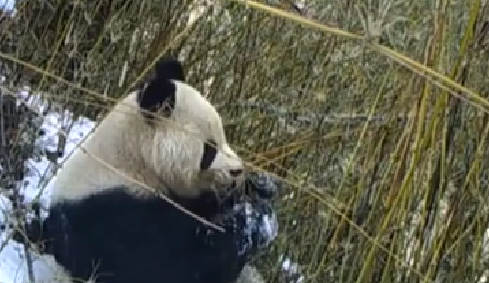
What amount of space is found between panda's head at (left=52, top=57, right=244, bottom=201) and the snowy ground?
0.69 feet

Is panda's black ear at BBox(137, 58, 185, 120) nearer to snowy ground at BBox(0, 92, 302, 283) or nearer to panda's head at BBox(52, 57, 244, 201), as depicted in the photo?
panda's head at BBox(52, 57, 244, 201)

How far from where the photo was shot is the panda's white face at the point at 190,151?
1.72m

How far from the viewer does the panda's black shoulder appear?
1.72 metres

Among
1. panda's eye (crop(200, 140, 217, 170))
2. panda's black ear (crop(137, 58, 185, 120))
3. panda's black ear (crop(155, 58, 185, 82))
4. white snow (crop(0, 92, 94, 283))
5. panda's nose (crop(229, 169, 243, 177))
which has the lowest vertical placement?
white snow (crop(0, 92, 94, 283))

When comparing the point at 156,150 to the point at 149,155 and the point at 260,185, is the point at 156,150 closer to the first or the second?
the point at 149,155

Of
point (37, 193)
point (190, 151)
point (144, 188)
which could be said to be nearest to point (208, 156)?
point (190, 151)

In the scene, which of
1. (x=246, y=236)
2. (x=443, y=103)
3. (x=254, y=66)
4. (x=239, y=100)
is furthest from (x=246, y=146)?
(x=443, y=103)

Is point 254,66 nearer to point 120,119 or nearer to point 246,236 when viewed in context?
point 246,236

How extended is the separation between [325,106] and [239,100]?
0.86 feet

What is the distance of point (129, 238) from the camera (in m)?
1.72

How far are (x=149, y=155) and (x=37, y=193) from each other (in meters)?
0.51

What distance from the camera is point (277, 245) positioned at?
87.6 inches

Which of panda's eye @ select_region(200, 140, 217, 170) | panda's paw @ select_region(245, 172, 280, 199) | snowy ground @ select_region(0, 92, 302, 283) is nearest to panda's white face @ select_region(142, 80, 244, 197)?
panda's eye @ select_region(200, 140, 217, 170)

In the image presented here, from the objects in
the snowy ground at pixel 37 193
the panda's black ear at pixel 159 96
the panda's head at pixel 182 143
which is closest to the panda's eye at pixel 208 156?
the panda's head at pixel 182 143
